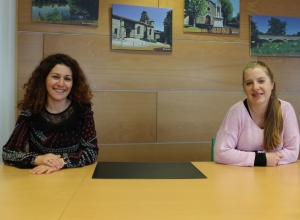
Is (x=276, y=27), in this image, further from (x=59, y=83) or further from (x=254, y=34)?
(x=59, y=83)

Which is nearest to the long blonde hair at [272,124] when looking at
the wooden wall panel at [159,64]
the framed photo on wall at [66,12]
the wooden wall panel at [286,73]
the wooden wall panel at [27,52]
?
the wooden wall panel at [159,64]

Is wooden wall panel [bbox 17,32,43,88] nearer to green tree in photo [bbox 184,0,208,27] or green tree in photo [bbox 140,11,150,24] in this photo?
green tree in photo [bbox 140,11,150,24]

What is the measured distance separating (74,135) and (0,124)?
795mm

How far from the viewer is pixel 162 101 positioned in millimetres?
2479

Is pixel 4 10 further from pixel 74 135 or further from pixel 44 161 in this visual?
pixel 44 161

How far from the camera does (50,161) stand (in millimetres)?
1307

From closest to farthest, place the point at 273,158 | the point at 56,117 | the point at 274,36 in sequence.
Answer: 1. the point at 273,158
2. the point at 56,117
3. the point at 274,36

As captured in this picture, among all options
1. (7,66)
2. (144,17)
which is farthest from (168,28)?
(7,66)

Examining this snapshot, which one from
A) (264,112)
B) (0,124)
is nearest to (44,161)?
(0,124)

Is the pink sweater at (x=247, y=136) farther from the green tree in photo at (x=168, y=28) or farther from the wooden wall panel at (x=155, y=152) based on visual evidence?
the green tree in photo at (x=168, y=28)

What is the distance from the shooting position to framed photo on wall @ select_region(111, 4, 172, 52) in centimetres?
238

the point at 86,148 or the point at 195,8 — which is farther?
the point at 195,8

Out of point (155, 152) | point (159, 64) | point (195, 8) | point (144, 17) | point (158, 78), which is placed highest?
point (195, 8)

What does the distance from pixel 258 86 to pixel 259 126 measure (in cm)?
23
